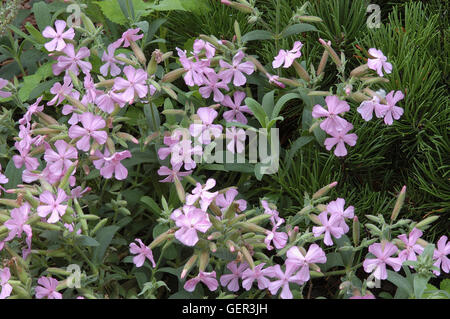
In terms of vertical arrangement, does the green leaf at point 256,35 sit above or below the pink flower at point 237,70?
above

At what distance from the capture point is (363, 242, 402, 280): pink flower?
3.34 feet

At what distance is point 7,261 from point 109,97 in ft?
1.09

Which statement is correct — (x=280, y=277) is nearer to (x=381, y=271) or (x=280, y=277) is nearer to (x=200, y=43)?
(x=381, y=271)

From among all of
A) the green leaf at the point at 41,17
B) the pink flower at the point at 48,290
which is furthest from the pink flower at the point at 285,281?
the green leaf at the point at 41,17

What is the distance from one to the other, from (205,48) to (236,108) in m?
0.14

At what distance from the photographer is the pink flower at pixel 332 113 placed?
43.3 inches

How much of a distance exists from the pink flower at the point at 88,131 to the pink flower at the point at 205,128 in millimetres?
157

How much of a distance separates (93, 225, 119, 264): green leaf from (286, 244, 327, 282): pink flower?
317 millimetres

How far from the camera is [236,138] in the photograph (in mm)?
1176

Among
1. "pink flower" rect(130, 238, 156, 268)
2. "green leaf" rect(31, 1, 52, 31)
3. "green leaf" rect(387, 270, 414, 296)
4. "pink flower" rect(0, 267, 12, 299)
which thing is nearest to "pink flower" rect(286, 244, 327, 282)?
"green leaf" rect(387, 270, 414, 296)

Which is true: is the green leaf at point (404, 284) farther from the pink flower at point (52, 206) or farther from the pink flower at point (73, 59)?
the pink flower at point (73, 59)

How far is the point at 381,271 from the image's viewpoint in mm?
1021

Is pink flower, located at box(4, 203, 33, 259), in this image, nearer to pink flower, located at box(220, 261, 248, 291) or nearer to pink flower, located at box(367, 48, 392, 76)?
pink flower, located at box(220, 261, 248, 291)

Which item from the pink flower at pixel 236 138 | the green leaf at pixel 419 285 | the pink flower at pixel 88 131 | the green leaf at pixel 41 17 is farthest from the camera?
the green leaf at pixel 41 17
